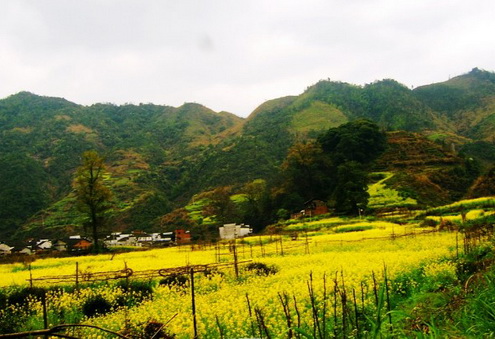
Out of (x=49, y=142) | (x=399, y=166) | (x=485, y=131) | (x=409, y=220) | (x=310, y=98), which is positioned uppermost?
(x=310, y=98)

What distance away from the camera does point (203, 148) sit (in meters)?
156

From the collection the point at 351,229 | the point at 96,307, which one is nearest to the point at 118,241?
the point at 351,229

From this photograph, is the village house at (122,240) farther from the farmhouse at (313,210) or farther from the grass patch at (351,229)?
the grass patch at (351,229)

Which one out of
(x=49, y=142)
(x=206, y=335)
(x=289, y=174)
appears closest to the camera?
(x=206, y=335)

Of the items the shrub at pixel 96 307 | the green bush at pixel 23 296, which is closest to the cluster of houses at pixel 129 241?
the green bush at pixel 23 296

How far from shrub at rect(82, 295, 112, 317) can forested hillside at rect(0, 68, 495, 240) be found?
51503 mm

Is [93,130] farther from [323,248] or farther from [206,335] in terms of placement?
[206,335]

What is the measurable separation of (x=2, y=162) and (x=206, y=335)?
415ft

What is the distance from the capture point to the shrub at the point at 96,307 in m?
12.2

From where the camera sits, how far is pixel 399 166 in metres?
72.1

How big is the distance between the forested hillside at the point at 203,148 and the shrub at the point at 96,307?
51503 millimetres

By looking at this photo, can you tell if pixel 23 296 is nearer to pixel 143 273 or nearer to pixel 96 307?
pixel 96 307

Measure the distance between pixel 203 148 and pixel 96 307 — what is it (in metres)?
145

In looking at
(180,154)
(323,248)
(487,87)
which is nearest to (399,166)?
(323,248)
